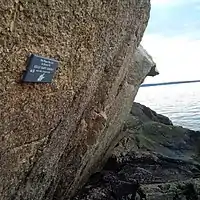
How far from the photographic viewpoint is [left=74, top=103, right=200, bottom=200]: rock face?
6465 millimetres

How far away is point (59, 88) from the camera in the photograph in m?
3.84

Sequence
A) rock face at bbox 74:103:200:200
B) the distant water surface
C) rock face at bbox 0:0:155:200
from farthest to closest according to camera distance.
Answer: the distant water surface < rock face at bbox 74:103:200:200 < rock face at bbox 0:0:155:200

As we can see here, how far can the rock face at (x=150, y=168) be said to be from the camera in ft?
21.2

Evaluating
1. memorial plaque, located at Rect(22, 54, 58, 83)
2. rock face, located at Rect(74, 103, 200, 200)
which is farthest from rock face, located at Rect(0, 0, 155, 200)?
rock face, located at Rect(74, 103, 200, 200)

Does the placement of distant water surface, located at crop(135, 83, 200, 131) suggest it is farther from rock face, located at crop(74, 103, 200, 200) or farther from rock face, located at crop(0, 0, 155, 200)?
rock face, located at crop(0, 0, 155, 200)

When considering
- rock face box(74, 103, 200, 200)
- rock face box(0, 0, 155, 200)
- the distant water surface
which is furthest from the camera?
the distant water surface

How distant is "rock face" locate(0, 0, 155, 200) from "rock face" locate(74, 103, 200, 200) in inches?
41.7

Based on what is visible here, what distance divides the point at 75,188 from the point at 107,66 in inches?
109

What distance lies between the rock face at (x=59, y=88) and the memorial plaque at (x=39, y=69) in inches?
2.5

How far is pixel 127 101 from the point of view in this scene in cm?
748

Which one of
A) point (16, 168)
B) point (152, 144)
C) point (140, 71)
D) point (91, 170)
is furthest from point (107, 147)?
point (16, 168)

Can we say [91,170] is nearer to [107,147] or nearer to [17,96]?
[107,147]

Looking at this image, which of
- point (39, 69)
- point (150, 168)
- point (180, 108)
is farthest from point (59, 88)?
point (180, 108)

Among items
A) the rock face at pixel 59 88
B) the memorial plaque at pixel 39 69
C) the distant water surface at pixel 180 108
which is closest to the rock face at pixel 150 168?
the rock face at pixel 59 88
